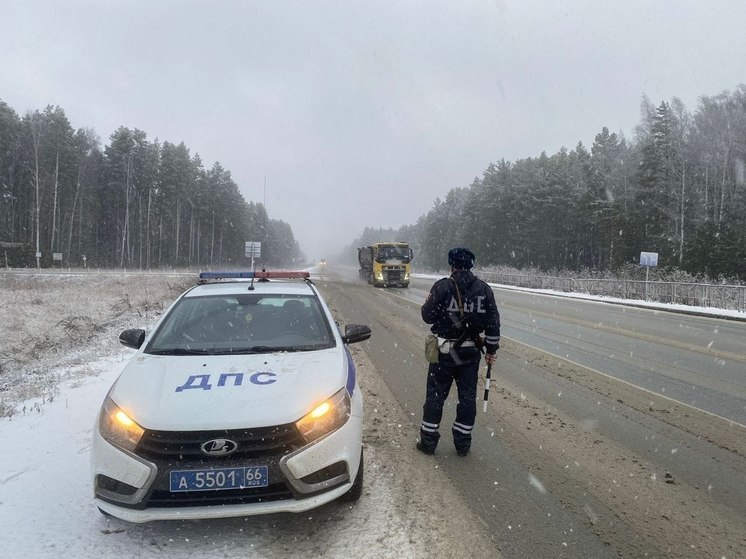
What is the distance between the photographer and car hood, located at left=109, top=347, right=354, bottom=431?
2.90m

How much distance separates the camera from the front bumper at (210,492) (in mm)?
2771

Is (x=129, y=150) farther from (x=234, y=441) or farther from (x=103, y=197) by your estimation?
(x=234, y=441)

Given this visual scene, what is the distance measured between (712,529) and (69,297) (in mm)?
22619

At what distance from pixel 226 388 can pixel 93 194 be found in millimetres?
66683

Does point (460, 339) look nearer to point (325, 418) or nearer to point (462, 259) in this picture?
point (462, 259)

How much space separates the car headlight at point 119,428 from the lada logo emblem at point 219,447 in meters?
0.43

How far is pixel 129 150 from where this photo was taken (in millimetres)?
56188

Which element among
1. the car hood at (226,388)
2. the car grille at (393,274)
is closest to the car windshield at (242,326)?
the car hood at (226,388)

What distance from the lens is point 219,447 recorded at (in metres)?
2.80

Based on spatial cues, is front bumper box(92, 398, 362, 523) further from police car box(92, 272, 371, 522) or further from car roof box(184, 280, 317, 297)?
car roof box(184, 280, 317, 297)

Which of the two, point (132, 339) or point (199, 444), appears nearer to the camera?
point (199, 444)

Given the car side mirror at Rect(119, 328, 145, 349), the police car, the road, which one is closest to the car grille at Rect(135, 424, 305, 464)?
the police car

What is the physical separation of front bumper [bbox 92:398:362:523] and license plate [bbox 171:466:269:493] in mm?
30

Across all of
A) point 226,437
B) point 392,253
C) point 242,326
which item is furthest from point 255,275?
point 392,253
